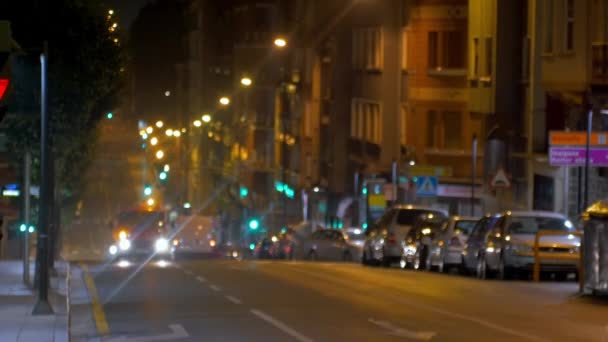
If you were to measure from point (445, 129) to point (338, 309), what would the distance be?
35.0 m

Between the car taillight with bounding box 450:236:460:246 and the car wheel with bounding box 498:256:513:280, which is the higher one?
the car taillight with bounding box 450:236:460:246

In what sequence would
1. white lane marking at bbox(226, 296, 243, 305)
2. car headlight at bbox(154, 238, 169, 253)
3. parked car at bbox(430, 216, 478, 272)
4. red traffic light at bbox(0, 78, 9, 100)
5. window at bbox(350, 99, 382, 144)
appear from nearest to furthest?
red traffic light at bbox(0, 78, 9, 100) < white lane marking at bbox(226, 296, 243, 305) < parked car at bbox(430, 216, 478, 272) < car headlight at bbox(154, 238, 169, 253) < window at bbox(350, 99, 382, 144)

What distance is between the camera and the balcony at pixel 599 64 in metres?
31.8

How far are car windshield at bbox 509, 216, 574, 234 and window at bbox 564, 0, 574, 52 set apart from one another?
24.6ft

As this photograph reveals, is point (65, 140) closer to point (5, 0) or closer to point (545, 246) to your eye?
point (5, 0)

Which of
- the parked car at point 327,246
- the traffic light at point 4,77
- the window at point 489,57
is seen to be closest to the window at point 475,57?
the window at point 489,57

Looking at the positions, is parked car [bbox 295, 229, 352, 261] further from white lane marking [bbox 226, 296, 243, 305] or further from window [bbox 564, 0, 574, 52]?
white lane marking [bbox 226, 296, 243, 305]

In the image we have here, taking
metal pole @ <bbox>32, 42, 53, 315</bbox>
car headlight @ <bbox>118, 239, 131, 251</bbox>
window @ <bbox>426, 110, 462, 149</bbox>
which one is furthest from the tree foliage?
car headlight @ <bbox>118, 239, 131, 251</bbox>

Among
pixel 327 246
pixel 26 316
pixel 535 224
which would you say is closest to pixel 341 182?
pixel 327 246

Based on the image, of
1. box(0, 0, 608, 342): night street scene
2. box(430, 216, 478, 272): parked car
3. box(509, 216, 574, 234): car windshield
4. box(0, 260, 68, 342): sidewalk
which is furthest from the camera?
box(430, 216, 478, 272): parked car

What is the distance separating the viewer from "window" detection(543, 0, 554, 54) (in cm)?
3606

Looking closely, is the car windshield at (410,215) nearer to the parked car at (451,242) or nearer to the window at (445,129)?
the parked car at (451,242)

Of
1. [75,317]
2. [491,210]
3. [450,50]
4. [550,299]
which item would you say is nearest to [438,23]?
[450,50]

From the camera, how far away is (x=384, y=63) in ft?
188
